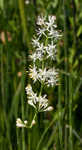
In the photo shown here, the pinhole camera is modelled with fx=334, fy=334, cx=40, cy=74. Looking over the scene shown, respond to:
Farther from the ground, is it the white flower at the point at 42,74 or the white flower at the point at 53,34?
the white flower at the point at 53,34

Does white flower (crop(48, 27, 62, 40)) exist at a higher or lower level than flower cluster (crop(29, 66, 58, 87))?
higher

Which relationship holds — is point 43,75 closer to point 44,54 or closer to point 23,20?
point 44,54

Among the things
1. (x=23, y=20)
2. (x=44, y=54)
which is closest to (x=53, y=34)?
(x=44, y=54)

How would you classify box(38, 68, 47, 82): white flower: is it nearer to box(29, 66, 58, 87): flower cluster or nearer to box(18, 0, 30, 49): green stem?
box(29, 66, 58, 87): flower cluster

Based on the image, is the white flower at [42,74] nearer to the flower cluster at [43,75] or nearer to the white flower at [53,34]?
the flower cluster at [43,75]

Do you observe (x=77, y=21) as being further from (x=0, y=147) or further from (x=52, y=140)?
(x=0, y=147)

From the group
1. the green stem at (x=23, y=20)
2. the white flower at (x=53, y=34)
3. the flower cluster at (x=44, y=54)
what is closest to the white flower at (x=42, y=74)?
the flower cluster at (x=44, y=54)

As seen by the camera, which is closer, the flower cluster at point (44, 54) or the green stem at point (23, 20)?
the flower cluster at point (44, 54)

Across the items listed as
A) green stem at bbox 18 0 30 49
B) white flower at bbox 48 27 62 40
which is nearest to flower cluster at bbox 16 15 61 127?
white flower at bbox 48 27 62 40

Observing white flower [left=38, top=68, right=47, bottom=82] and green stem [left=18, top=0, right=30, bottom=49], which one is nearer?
white flower [left=38, top=68, right=47, bottom=82]

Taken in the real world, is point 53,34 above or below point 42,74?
above

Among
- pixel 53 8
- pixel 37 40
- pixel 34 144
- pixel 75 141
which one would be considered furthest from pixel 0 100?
pixel 37 40
